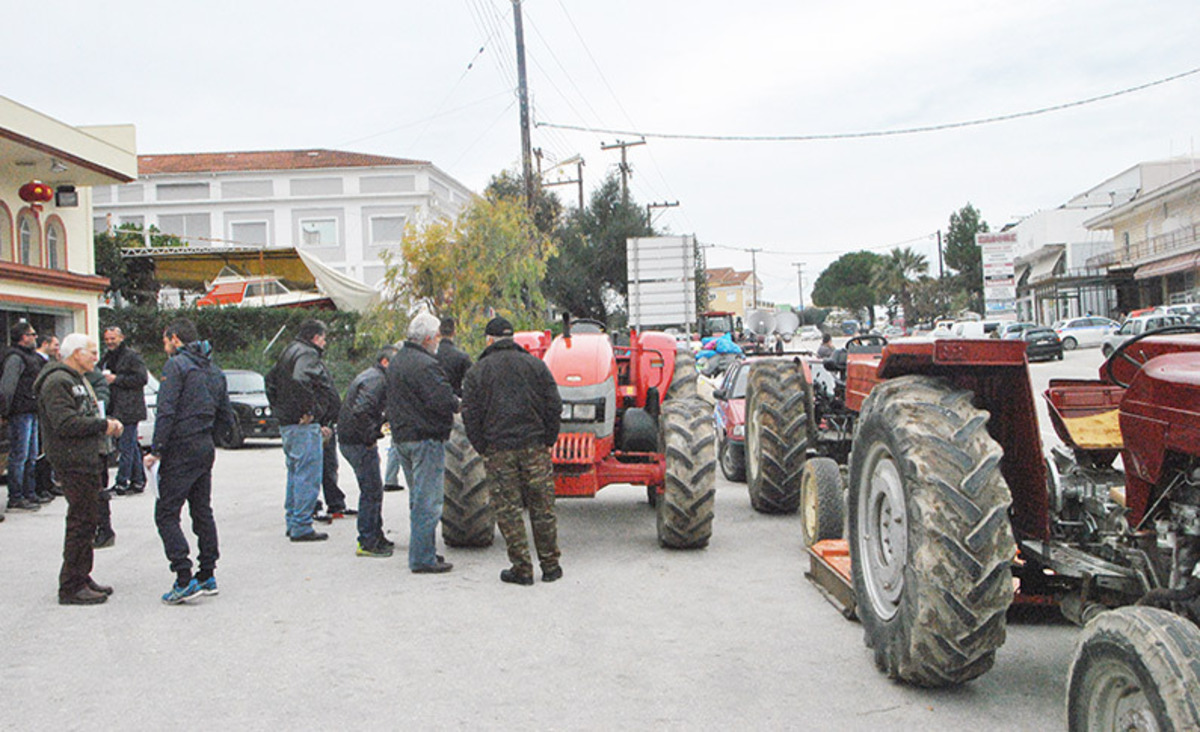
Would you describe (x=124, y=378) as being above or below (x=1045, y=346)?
above

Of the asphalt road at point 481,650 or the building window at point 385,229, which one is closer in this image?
the asphalt road at point 481,650

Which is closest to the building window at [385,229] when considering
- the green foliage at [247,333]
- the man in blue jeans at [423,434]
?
the green foliage at [247,333]

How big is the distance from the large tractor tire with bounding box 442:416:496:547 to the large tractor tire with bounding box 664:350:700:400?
191 cm

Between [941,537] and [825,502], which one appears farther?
[825,502]

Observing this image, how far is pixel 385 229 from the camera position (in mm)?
52094

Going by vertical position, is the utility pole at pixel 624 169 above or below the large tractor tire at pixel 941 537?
above

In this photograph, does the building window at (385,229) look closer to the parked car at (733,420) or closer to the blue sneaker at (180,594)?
the parked car at (733,420)

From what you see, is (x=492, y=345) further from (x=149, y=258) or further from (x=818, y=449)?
(x=149, y=258)

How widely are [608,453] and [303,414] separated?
268 centimetres

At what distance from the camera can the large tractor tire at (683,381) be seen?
8906 millimetres

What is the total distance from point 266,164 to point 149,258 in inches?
871

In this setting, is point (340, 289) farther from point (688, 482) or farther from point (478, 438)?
point (688, 482)

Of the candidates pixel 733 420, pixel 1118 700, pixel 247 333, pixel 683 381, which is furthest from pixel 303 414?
pixel 247 333

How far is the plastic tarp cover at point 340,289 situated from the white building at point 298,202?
19566 mm
